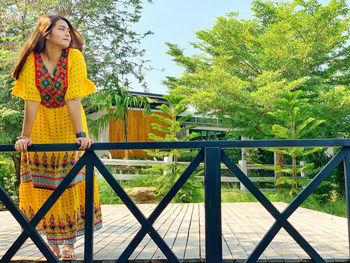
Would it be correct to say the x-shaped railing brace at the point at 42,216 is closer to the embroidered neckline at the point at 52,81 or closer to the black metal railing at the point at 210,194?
the black metal railing at the point at 210,194

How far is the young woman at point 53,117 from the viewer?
2195 mm

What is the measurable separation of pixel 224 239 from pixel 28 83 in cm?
212

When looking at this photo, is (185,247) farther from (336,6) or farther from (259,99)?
(336,6)

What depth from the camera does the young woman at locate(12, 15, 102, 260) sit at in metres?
2.20

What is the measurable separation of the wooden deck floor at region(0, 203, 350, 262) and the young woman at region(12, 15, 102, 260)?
0.28 meters

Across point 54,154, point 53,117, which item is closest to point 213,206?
point 54,154

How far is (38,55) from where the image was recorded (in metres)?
2.22

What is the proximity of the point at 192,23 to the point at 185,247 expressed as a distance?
517 inches

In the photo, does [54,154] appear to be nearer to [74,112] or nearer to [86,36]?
[74,112]

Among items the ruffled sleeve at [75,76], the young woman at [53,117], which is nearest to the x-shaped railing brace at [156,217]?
the young woman at [53,117]

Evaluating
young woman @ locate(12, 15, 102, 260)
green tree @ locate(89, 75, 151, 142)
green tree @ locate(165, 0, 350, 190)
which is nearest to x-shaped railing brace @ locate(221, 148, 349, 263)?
young woman @ locate(12, 15, 102, 260)

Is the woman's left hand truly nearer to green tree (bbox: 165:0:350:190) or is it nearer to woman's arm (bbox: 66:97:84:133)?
woman's arm (bbox: 66:97:84:133)

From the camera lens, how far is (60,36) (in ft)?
7.19

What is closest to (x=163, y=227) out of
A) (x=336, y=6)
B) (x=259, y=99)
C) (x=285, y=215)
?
(x=285, y=215)
